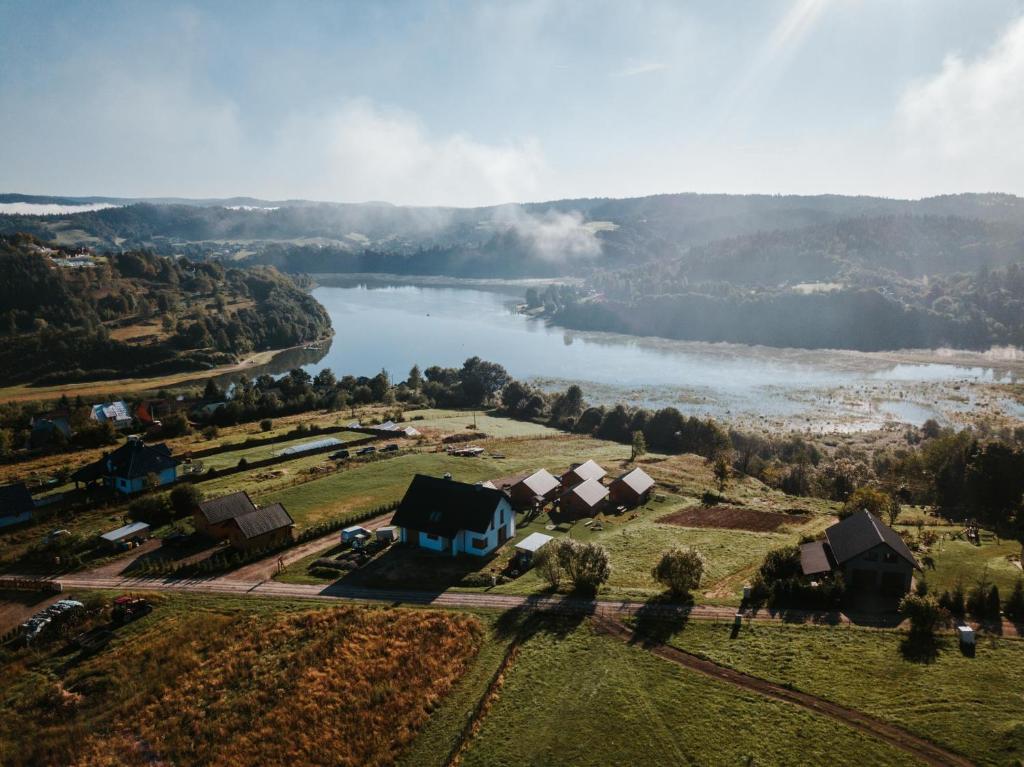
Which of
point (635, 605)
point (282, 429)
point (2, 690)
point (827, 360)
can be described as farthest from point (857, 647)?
point (827, 360)

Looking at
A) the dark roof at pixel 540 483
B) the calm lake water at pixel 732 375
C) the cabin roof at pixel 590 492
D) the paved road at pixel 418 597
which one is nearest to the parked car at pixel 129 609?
the paved road at pixel 418 597

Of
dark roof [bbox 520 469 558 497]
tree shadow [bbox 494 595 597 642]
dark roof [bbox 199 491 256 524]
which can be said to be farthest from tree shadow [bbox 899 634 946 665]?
dark roof [bbox 199 491 256 524]

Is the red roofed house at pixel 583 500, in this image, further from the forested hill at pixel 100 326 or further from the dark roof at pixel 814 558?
the forested hill at pixel 100 326

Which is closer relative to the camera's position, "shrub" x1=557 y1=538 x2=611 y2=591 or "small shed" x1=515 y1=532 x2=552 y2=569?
"shrub" x1=557 y1=538 x2=611 y2=591

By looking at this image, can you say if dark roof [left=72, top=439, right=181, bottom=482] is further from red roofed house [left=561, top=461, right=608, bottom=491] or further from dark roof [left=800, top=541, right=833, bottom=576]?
dark roof [left=800, top=541, right=833, bottom=576]

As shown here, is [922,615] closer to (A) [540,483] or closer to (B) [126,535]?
(A) [540,483]

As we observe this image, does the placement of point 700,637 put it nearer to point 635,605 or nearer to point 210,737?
point 635,605
